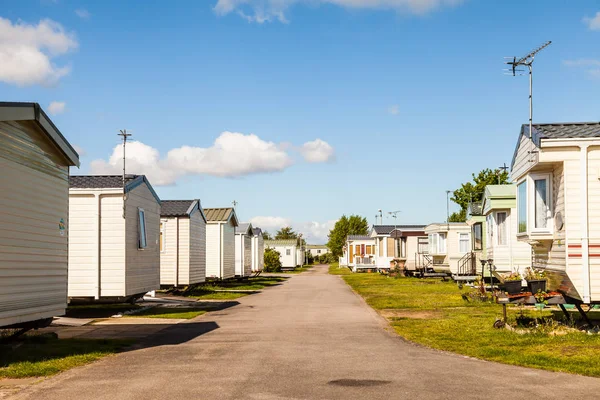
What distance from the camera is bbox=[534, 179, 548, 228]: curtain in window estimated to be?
649 inches

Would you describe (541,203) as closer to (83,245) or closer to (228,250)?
(83,245)

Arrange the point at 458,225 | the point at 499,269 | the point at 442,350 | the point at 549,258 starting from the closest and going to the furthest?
the point at 442,350 → the point at 549,258 → the point at 499,269 → the point at 458,225

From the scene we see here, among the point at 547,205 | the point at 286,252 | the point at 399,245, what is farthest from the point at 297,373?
the point at 286,252

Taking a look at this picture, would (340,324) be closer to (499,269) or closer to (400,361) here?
(400,361)

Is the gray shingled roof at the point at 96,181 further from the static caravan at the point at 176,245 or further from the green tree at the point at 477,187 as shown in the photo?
the green tree at the point at 477,187

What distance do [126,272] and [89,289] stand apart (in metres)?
1.22

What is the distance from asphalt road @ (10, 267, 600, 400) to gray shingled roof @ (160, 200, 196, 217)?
13957mm

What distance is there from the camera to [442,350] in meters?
13.1

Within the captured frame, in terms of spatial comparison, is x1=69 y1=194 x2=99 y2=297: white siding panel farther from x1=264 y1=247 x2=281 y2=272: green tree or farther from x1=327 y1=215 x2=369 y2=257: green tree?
x1=327 y1=215 x2=369 y2=257: green tree

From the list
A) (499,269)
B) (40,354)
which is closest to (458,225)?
(499,269)

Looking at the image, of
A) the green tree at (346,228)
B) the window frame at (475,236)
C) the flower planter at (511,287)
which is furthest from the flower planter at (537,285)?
the green tree at (346,228)

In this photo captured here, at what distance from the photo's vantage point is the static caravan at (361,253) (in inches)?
2889

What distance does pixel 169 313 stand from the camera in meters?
21.7

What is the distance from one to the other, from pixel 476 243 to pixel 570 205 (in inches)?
925
